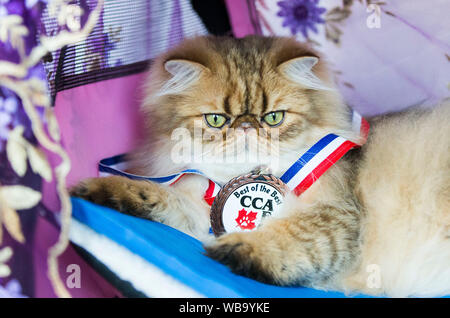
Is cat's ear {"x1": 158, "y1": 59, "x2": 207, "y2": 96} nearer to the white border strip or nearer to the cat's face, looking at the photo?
the cat's face

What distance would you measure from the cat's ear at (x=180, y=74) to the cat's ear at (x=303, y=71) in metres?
0.25

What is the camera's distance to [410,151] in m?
1.53

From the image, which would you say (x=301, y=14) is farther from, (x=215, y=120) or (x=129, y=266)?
(x=129, y=266)

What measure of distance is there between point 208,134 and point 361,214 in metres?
0.54

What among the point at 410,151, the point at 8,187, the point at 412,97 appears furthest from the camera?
the point at 412,97

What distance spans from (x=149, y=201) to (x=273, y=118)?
0.45 metres

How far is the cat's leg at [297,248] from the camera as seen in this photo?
1.16 meters

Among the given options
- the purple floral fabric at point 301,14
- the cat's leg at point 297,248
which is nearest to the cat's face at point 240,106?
the cat's leg at point 297,248

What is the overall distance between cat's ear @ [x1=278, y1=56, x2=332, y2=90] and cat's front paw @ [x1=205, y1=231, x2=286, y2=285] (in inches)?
20.9

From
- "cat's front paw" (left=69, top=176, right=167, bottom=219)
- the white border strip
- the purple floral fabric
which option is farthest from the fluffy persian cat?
the purple floral fabric

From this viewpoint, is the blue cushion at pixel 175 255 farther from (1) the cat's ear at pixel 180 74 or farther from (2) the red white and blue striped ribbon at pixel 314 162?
(1) the cat's ear at pixel 180 74

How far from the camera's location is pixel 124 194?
1.33 meters

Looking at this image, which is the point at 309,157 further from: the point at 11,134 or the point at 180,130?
the point at 11,134

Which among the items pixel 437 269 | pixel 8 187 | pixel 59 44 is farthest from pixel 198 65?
pixel 437 269
